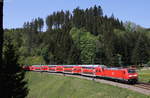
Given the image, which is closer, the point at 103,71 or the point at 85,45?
the point at 103,71

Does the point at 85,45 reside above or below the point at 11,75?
above

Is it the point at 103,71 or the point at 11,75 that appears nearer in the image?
the point at 11,75

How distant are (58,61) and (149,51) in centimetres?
4525

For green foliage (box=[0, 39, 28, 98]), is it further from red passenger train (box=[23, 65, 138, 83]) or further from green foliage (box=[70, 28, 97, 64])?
green foliage (box=[70, 28, 97, 64])

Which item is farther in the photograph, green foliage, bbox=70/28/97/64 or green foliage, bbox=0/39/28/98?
green foliage, bbox=70/28/97/64

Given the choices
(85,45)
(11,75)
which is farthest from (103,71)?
(85,45)

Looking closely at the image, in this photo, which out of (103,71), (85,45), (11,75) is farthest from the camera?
(85,45)

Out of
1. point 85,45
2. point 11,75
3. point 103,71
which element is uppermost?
point 85,45

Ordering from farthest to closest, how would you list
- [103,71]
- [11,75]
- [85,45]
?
[85,45], [103,71], [11,75]

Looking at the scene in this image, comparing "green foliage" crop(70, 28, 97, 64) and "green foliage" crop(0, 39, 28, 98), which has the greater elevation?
"green foliage" crop(70, 28, 97, 64)

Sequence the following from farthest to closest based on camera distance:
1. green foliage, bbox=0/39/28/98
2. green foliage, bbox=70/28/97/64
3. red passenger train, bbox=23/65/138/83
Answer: green foliage, bbox=70/28/97/64 → red passenger train, bbox=23/65/138/83 → green foliage, bbox=0/39/28/98

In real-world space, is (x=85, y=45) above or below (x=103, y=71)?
above

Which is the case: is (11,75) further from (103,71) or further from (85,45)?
(85,45)

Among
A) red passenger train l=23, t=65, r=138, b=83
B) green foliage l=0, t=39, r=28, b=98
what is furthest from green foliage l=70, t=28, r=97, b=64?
green foliage l=0, t=39, r=28, b=98
